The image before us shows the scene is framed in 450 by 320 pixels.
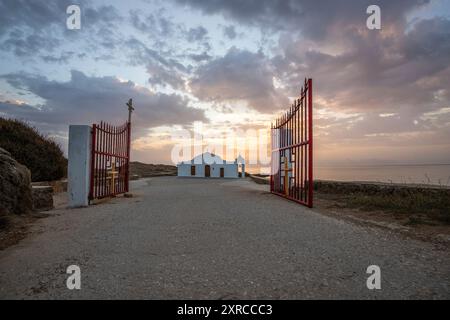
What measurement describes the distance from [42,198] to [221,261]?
6759 mm

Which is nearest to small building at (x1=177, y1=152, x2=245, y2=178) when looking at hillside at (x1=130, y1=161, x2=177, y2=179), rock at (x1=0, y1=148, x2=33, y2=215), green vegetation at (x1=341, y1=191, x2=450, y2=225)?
hillside at (x1=130, y1=161, x2=177, y2=179)

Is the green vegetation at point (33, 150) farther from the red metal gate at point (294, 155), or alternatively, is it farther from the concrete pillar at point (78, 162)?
the red metal gate at point (294, 155)

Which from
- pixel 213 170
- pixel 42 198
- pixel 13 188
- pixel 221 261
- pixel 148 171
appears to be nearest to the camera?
pixel 221 261

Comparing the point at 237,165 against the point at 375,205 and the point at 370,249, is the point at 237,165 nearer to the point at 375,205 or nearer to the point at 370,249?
the point at 375,205

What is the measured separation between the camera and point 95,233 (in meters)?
4.81

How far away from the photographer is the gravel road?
101 inches

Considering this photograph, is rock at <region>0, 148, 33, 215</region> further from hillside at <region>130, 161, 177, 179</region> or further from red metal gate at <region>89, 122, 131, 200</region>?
hillside at <region>130, 161, 177, 179</region>

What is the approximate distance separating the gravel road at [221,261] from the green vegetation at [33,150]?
8.37 m

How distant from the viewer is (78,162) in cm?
809

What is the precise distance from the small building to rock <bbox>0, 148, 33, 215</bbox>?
2767cm

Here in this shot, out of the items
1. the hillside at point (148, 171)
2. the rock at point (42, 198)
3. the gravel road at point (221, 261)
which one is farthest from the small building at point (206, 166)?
the gravel road at point (221, 261)

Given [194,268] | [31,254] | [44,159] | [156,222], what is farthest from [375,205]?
[44,159]

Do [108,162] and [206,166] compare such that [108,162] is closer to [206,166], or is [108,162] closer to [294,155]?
[294,155]

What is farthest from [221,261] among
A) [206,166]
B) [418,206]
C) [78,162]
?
[206,166]
